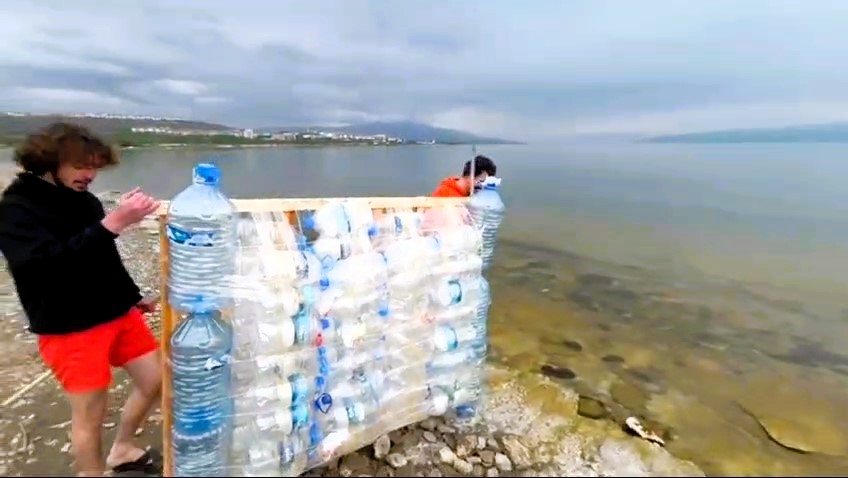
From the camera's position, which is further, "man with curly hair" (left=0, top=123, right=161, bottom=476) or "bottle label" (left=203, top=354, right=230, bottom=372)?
"bottle label" (left=203, top=354, right=230, bottom=372)

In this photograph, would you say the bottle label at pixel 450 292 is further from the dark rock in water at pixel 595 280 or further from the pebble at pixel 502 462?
the dark rock in water at pixel 595 280

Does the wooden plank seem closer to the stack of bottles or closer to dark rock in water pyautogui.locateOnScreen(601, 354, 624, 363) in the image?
the stack of bottles

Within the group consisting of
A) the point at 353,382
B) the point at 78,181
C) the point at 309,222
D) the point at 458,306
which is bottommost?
the point at 353,382

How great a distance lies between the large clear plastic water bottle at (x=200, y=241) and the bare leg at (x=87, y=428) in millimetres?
774

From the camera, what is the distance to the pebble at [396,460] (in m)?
4.03

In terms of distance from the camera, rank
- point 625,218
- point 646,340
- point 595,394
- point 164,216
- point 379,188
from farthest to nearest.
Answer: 1. point 379,188
2. point 625,218
3. point 646,340
4. point 595,394
5. point 164,216

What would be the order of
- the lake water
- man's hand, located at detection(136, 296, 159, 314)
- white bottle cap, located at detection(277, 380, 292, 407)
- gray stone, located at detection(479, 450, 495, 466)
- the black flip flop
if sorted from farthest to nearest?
1. the lake water
2. gray stone, located at detection(479, 450, 495, 466)
3. the black flip flop
4. man's hand, located at detection(136, 296, 159, 314)
5. white bottle cap, located at detection(277, 380, 292, 407)

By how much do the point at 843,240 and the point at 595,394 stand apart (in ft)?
57.4

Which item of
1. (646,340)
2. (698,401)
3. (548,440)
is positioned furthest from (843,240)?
(548,440)

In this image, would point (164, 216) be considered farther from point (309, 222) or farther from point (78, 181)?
point (309, 222)

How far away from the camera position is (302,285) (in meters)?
3.31

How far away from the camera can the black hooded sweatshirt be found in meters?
2.79

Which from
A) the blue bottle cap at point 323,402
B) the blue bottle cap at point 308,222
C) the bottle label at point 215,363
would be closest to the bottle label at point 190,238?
the bottle label at point 215,363

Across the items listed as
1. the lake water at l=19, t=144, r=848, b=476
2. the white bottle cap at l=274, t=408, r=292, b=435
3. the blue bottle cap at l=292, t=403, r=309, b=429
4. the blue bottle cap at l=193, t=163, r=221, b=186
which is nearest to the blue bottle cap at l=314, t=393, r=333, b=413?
the blue bottle cap at l=292, t=403, r=309, b=429
